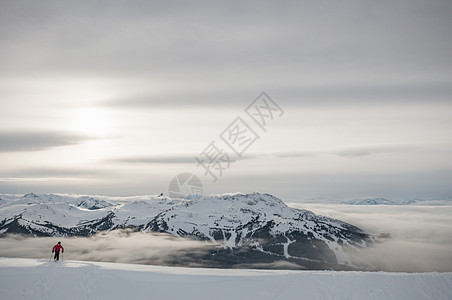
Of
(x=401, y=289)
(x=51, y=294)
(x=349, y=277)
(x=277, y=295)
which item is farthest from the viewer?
(x=349, y=277)

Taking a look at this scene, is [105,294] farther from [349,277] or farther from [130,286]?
[349,277]

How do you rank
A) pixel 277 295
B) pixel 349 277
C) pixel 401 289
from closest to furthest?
pixel 277 295, pixel 401 289, pixel 349 277

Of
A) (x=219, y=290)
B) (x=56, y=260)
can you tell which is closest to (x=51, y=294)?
(x=56, y=260)

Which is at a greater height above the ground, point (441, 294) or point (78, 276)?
point (78, 276)

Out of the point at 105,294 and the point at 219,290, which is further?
the point at 219,290

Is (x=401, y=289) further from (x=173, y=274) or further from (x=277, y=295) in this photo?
(x=173, y=274)

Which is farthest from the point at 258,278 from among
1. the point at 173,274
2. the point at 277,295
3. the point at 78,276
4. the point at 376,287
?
the point at 78,276

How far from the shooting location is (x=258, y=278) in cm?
4172

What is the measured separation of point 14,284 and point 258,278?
2680cm

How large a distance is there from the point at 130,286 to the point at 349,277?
27.2 metres

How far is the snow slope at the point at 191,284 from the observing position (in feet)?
116

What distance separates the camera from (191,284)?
3850 centimetres

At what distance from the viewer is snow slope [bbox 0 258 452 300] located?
35438mm

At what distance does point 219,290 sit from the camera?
3756 cm
